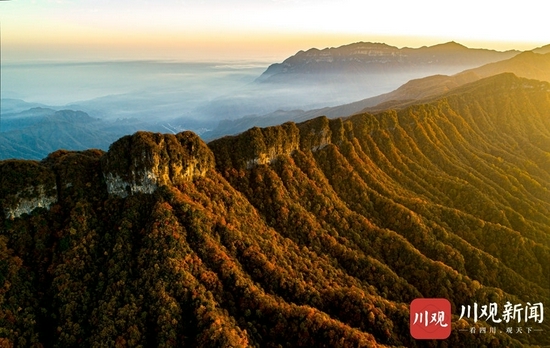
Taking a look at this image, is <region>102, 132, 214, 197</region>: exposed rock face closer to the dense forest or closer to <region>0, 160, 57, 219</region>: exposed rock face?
the dense forest

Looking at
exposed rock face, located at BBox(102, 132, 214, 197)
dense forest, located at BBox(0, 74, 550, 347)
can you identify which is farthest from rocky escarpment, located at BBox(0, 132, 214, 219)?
dense forest, located at BBox(0, 74, 550, 347)

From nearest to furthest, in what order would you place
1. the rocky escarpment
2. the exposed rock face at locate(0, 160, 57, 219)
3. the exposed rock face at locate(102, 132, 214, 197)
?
the exposed rock face at locate(0, 160, 57, 219)
the rocky escarpment
the exposed rock face at locate(102, 132, 214, 197)

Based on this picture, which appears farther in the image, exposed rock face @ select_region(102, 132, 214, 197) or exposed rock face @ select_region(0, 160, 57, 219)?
exposed rock face @ select_region(102, 132, 214, 197)

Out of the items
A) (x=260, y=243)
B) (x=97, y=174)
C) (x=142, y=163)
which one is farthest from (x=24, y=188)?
(x=260, y=243)

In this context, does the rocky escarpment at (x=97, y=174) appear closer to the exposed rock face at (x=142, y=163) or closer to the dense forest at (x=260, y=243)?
the exposed rock face at (x=142, y=163)

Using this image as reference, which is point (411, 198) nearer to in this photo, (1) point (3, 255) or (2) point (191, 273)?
(2) point (191, 273)

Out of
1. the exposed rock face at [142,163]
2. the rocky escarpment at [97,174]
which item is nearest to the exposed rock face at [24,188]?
the rocky escarpment at [97,174]
